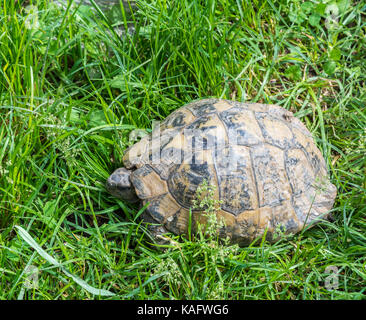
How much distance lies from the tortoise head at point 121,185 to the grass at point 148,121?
0.14 metres

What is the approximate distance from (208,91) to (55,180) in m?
1.51

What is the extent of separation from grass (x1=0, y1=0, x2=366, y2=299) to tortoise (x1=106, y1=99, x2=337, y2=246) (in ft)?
0.62

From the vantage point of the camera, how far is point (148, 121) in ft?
11.7

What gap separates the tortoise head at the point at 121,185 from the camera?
Answer: 3098 mm

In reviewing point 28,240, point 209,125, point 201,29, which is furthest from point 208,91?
point 28,240

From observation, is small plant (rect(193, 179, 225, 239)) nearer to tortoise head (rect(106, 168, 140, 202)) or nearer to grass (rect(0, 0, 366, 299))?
grass (rect(0, 0, 366, 299))

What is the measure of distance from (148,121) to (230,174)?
3.26 feet

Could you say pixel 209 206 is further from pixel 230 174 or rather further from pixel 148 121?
pixel 148 121

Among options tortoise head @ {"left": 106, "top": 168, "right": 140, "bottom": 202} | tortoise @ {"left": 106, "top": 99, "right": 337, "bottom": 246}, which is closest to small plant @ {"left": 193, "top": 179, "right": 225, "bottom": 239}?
tortoise @ {"left": 106, "top": 99, "right": 337, "bottom": 246}

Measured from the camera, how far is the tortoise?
294 centimetres

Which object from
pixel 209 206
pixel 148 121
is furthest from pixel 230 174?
pixel 148 121

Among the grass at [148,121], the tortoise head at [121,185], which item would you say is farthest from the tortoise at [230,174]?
the grass at [148,121]
